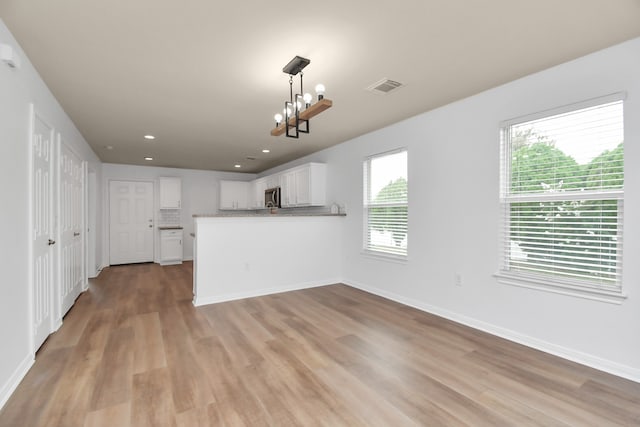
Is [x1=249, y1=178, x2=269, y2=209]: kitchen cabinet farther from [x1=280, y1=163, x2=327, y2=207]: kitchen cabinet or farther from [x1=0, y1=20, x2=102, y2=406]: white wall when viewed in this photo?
[x1=0, y1=20, x2=102, y2=406]: white wall

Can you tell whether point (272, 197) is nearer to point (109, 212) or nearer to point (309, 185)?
point (309, 185)

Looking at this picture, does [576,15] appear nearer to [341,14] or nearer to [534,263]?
[341,14]

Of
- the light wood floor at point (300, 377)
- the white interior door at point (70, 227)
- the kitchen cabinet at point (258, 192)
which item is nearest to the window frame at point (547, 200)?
the light wood floor at point (300, 377)

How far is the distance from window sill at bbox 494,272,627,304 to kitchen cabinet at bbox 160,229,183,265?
274 inches

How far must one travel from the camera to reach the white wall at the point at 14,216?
1.97 m

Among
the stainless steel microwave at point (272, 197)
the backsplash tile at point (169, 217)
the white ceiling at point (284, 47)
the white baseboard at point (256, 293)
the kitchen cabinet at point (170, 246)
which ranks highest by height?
the white ceiling at point (284, 47)

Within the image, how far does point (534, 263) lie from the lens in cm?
281

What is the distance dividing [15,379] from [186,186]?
6483mm

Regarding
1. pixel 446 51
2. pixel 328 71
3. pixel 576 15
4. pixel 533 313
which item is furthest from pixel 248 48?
pixel 533 313

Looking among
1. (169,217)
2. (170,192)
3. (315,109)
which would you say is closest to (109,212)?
(169,217)

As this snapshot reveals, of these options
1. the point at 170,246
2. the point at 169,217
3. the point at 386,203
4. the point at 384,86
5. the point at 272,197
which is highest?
the point at 384,86

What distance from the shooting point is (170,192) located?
25.4ft

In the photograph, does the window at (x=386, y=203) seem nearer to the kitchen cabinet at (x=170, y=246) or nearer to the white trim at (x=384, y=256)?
the white trim at (x=384, y=256)

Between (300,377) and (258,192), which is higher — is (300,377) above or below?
below
